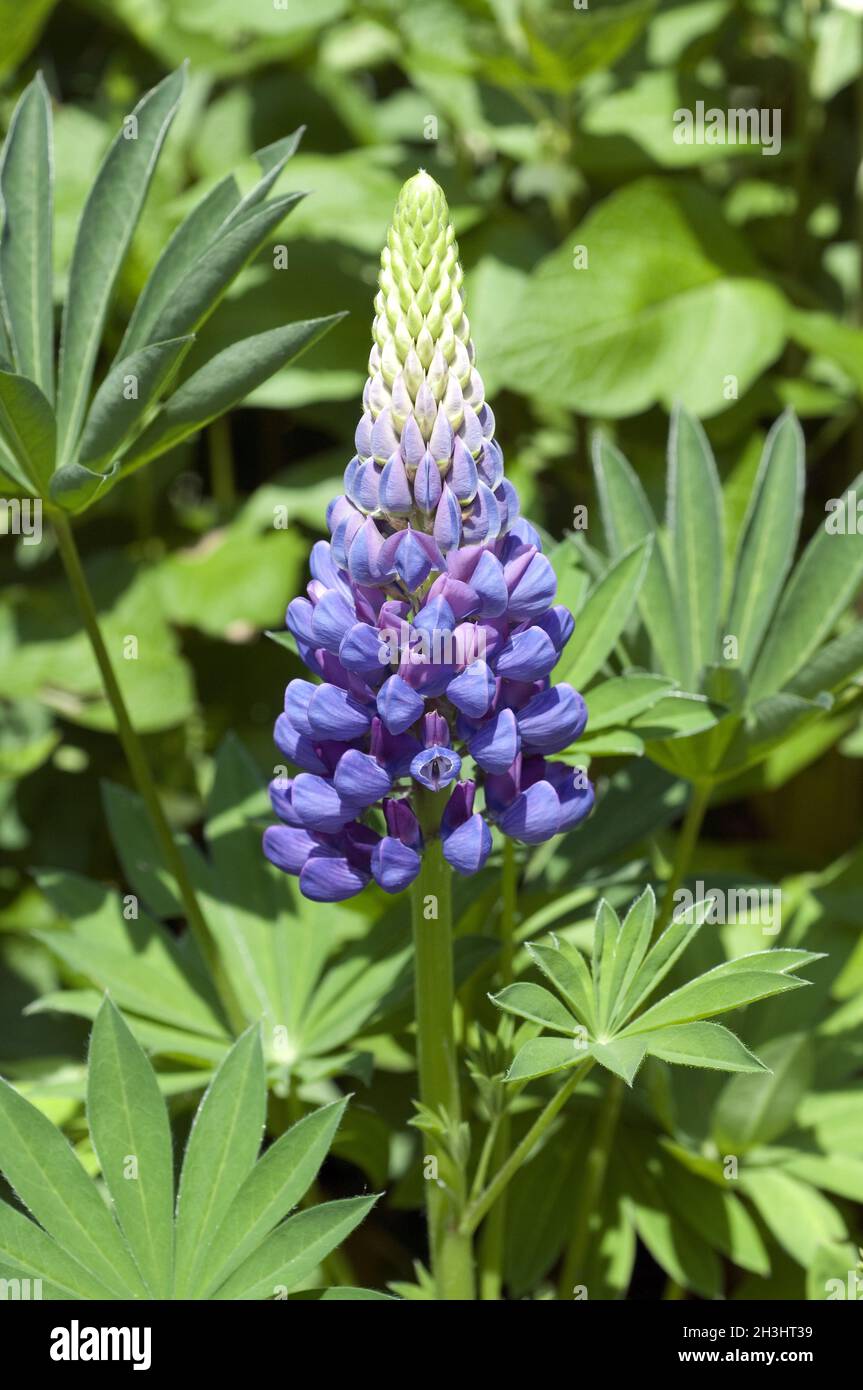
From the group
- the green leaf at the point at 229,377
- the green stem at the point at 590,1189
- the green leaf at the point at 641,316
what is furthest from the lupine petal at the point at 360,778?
the green leaf at the point at 641,316

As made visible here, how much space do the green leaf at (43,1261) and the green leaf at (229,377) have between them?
27.7 inches

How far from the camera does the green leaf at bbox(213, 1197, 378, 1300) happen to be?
1254 millimetres

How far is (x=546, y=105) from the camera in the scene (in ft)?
7.75

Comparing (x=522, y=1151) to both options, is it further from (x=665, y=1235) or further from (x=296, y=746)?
(x=665, y=1235)

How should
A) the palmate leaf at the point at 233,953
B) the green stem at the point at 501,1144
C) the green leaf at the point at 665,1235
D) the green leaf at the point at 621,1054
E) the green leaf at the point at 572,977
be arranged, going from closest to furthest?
the green leaf at the point at 621,1054 → the green leaf at the point at 572,977 → the green stem at the point at 501,1144 → the palmate leaf at the point at 233,953 → the green leaf at the point at 665,1235

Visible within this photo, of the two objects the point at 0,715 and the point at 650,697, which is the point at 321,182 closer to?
the point at 0,715

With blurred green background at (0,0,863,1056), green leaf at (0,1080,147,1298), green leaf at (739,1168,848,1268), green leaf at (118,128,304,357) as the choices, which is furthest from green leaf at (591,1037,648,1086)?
blurred green background at (0,0,863,1056)

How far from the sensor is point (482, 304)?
2.31m

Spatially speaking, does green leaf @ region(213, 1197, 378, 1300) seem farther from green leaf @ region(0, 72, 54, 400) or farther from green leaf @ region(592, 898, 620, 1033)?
green leaf @ region(0, 72, 54, 400)

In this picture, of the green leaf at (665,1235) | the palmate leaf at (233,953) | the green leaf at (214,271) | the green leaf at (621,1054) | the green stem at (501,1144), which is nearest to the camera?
the green leaf at (621,1054)

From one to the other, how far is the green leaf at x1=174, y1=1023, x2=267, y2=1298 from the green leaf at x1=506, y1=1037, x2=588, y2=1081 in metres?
0.27

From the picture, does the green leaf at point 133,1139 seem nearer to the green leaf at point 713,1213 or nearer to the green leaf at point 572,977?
the green leaf at point 572,977

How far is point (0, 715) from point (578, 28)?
4.35 feet

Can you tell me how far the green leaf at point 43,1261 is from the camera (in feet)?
4.20
